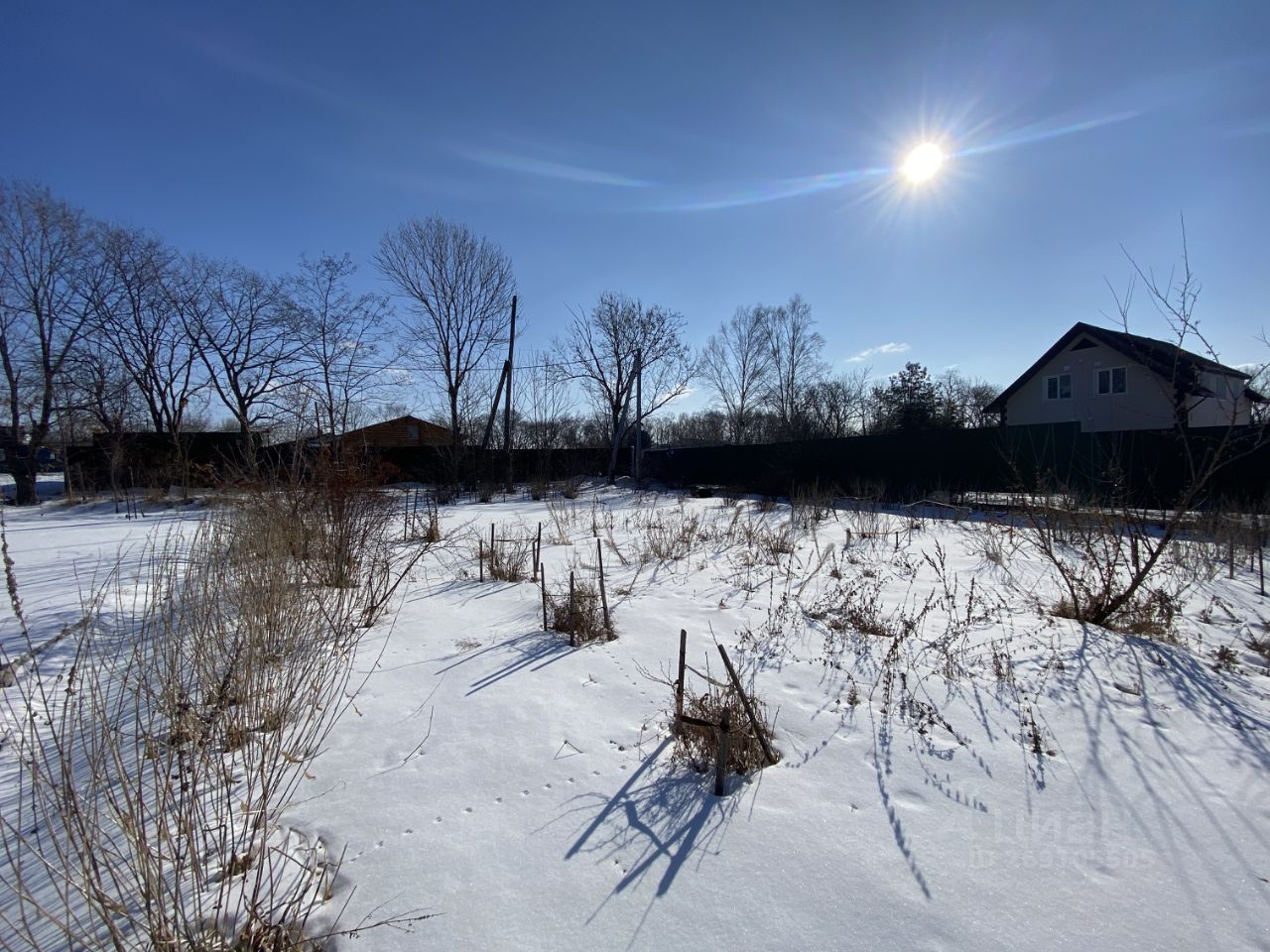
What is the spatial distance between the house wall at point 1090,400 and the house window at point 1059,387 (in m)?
0.13

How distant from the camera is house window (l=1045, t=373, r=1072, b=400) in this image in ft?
62.1

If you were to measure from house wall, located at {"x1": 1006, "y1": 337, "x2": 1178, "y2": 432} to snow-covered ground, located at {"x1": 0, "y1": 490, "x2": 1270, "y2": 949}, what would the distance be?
16487 mm

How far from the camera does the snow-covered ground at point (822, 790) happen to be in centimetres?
Result: 160

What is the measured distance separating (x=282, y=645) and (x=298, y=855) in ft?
3.56

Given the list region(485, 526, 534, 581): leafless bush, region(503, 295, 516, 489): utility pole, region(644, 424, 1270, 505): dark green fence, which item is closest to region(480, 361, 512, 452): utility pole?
region(503, 295, 516, 489): utility pole

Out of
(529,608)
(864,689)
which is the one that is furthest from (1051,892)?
(529,608)

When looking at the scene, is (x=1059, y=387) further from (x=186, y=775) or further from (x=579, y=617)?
(x=186, y=775)

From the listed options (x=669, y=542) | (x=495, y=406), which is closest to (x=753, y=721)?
(x=669, y=542)

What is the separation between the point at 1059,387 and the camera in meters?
19.2

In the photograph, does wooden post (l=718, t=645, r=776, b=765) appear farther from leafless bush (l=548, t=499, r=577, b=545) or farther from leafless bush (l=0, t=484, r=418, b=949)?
leafless bush (l=548, t=499, r=577, b=545)

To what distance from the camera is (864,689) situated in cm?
309

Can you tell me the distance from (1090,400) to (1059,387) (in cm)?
131

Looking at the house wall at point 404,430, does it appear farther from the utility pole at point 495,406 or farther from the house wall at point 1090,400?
the house wall at point 1090,400

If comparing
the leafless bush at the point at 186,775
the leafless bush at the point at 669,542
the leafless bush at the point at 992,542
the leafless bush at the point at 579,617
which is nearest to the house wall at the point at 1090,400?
the leafless bush at the point at 992,542
